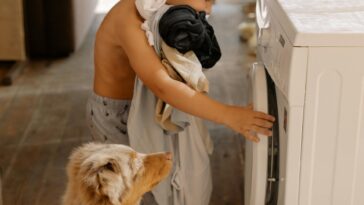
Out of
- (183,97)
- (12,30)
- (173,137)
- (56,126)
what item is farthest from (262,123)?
(12,30)

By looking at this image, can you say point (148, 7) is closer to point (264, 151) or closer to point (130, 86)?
point (130, 86)

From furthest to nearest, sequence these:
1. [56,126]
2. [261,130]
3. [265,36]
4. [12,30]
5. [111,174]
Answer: [12,30] → [56,126] → [265,36] → [261,130] → [111,174]

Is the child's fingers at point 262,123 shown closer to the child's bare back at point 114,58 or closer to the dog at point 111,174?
the dog at point 111,174

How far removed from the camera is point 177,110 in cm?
175

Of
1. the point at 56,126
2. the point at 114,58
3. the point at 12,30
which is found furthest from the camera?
the point at 12,30

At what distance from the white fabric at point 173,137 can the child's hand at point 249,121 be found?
0.10m

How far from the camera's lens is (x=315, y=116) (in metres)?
1.46

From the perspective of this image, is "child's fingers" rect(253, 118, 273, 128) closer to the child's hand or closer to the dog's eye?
the child's hand

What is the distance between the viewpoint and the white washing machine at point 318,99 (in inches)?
55.5

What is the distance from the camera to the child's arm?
1.63 meters

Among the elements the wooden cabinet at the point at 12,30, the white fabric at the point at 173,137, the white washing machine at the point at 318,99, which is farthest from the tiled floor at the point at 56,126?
the white washing machine at the point at 318,99

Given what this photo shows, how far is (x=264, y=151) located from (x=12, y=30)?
6.52ft

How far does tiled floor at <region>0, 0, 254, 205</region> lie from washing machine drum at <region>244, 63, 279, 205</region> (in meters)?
0.59

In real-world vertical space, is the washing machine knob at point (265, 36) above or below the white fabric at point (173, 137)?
above
